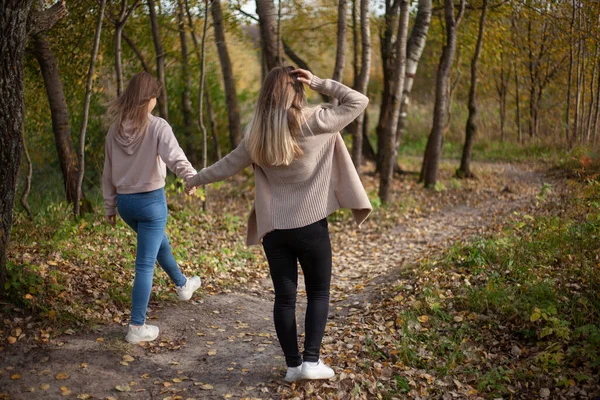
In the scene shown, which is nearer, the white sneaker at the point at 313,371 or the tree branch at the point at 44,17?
the white sneaker at the point at 313,371

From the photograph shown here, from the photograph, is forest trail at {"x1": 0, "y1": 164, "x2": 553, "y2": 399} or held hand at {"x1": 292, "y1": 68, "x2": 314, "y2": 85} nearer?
held hand at {"x1": 292, "y1": 68, "x2": 314, "y2": 85}

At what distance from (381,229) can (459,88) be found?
15891 mm

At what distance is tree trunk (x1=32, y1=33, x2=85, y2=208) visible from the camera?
789 centimetres

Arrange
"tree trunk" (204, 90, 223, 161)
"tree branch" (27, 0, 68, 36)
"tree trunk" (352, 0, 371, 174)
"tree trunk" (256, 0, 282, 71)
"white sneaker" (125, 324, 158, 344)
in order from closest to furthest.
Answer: "white sneaker" (125, 324, 158, 344) → "tree branch" (27, 0, 68, 36) → "tree trunk" (256, 0, 282, 71) → "tree trunk" (352, 0, 371, 174) → "tree trunk" (204, 90, 223, 161)

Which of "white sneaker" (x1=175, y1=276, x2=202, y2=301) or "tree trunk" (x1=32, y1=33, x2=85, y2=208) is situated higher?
"tree trunk" (x1=32, y1=33, x2=85, y2=208)

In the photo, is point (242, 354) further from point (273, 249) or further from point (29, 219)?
point (29, 219)

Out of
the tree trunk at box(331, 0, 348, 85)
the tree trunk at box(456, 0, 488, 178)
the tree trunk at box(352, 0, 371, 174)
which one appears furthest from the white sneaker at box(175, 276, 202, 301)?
the tree trunk at box(456, 0, 488, 178)

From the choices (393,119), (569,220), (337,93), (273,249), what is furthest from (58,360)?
(393,119)

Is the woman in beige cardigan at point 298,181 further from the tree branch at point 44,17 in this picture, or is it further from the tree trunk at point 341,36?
the tree trunk at point 341,36

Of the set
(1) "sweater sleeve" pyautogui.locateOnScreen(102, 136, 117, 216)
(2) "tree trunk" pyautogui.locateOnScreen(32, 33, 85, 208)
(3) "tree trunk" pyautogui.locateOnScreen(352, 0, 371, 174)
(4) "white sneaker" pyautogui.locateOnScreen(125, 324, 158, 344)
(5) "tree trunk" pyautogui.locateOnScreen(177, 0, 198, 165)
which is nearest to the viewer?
(1) "sweater sleeve" pyautogui.locateOnScreen(102, 136, 117, 216)

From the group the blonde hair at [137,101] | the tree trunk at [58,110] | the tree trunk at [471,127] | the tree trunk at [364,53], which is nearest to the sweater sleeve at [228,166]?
the blonde hair at [137,101]

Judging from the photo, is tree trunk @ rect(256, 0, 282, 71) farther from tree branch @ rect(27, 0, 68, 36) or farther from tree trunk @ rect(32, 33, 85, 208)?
tree branch @ rect(27, 0, 68, 36)

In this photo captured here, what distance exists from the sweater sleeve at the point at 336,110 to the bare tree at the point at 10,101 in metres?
2.58

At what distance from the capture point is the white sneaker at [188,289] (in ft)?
19.6
